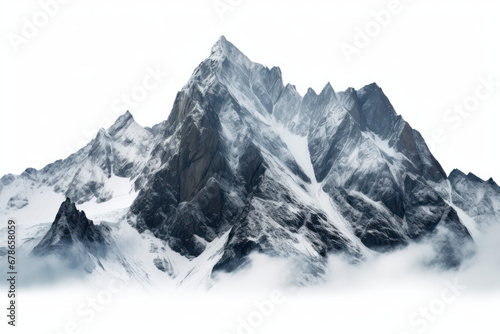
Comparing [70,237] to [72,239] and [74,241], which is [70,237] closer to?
[72,239]

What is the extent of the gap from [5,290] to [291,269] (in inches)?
3360

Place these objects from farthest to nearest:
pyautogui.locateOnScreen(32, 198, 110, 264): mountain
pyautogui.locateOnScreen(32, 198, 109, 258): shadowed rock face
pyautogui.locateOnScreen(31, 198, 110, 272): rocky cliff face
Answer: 1. pyautogui.locateOnScreen(32, 198, 109, 258): shadowed rock face
2. pyautogui.locateOnScreen(32, 198, 110, 264): mountain
3. pyautogui.locateOnScreen(31, 198, 110, 272): rocky cliff face

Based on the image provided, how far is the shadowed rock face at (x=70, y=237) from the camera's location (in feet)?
580

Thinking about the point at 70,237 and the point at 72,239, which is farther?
the point at 70,237

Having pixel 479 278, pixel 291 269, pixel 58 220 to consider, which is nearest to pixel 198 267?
pixel 291 269

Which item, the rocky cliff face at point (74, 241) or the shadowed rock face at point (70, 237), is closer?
the rocky cliff face at point (74, 241)

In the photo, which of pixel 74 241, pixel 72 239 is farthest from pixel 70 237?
pixel 74 241

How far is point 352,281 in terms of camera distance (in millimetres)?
187875

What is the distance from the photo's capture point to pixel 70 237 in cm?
17988

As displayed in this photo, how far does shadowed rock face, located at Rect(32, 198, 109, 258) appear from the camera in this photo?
176750 mm

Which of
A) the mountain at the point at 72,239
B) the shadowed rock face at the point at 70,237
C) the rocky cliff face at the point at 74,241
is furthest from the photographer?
the shadowed rock face at the point at 70,237

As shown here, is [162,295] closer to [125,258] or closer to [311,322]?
[125,258]

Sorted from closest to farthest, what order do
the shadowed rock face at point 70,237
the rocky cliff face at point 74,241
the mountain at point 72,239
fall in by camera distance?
the rocky cliff face at point 74,241 < the mountain at point 72,239 < the shadowed rock face at point 70,237

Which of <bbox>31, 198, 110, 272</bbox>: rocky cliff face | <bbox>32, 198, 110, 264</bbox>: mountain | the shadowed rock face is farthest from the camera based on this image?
the shadowed rock face
